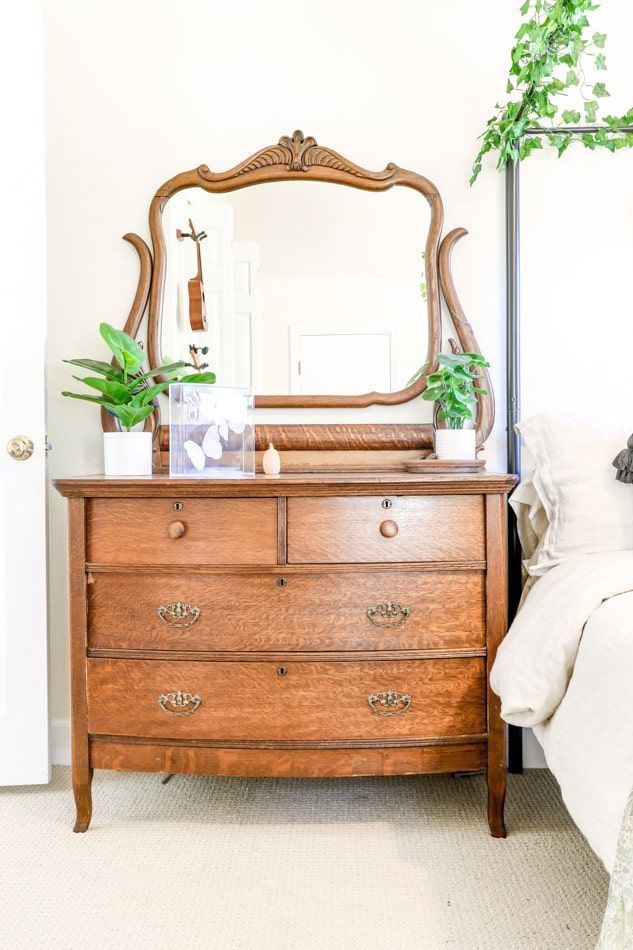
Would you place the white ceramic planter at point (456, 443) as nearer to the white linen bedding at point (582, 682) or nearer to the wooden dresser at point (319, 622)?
the wooden dresser at point (319, 622)

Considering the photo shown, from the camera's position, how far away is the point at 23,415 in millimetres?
2039

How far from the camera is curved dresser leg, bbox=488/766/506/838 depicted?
5.65 feet

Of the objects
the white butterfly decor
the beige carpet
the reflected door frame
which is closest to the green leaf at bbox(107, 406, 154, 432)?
the white butterfly decor

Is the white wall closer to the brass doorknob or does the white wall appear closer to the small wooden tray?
the small wooden tray

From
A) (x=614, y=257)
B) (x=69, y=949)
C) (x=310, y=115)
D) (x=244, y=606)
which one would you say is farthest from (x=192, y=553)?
(x=614, y=257)

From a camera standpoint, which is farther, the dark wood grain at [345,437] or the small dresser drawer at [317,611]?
the dark wood grain at [345,437]

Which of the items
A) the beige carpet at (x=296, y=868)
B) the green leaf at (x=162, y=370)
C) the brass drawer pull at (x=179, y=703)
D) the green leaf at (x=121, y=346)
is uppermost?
the green leaf at (x=121, y=346)

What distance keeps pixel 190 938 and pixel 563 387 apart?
1747 millimetres

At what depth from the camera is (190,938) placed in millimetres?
1394

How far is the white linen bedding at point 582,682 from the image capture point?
3.86 ft

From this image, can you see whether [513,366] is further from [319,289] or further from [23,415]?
[23,415]

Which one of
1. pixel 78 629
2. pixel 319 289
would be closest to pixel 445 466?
pixel 319 289

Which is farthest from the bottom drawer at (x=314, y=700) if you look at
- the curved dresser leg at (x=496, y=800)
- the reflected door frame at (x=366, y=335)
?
the reflected door frame at (x=366, y=335)

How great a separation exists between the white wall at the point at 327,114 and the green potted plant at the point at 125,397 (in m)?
0.36
